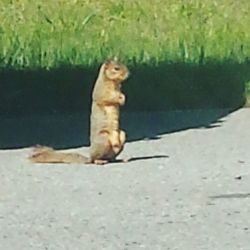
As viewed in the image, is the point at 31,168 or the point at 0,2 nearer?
the point at 31,168

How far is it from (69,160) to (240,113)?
176 inches

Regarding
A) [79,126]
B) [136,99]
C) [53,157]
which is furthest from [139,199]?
[136,99]

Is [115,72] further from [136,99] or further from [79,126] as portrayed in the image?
[136,99]

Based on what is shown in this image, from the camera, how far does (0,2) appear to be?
25844mm

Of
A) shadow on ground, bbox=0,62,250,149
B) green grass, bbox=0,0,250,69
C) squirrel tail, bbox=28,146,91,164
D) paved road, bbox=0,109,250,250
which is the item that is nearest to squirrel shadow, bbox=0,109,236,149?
shadow on ground, bbox=0,62,250,149

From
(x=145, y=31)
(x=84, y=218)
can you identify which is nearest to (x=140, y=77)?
(x=145, y=31)

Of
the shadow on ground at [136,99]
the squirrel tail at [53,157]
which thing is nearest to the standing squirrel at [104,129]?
the squirrel tail at [53,157]

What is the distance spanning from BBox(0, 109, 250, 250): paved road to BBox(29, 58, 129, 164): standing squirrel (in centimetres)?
14

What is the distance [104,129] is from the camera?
13.4m

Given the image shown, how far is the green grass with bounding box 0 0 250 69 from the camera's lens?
751 inches

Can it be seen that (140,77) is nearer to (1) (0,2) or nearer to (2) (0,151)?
(2) (0,151)

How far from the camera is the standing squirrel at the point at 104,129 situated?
13.3 m

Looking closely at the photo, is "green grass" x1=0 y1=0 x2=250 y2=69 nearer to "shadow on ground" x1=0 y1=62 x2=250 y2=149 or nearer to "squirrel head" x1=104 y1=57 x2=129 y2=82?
"shadow on ground" x1=0 y1=62 x2=250 y2=149

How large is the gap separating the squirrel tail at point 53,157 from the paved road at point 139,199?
10 cm
